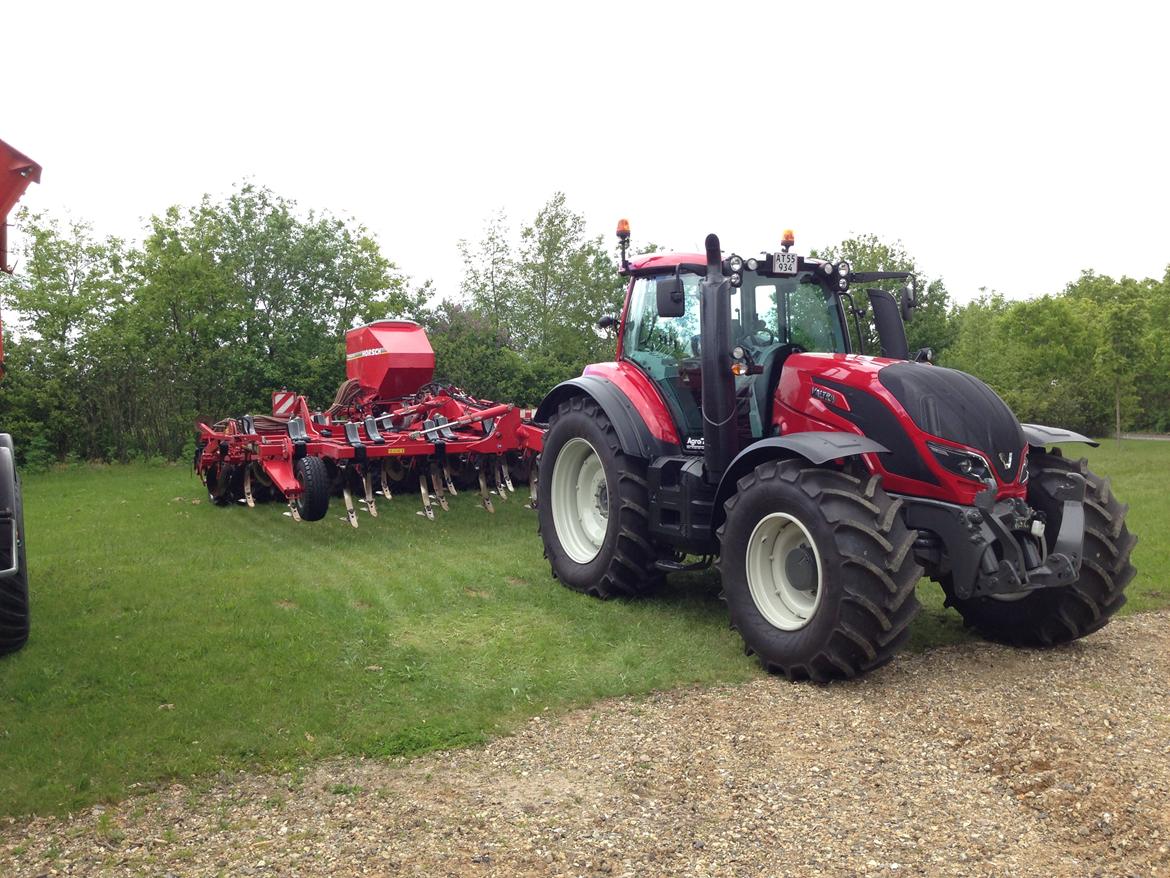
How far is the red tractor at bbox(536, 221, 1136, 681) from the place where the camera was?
4.52 m

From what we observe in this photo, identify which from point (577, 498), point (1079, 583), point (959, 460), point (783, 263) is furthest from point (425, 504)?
point (1079, 583)

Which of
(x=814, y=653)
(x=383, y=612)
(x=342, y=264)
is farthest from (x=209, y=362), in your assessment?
(x=814, y=653)

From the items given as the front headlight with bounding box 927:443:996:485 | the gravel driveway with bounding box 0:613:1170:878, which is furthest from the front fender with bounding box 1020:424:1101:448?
the gravel driveway with bounding box 0:613:1170:878

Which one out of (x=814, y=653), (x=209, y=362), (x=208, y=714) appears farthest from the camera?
(x=209, y=362)

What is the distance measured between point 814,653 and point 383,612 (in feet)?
8.87

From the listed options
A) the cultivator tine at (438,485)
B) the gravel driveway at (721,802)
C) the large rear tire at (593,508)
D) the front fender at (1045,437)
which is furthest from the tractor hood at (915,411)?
the cultivator tine at (438,485)

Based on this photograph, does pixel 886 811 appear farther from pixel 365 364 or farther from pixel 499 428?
pixel 365 364

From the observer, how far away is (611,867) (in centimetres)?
302

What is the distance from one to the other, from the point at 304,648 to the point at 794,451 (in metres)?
2.73

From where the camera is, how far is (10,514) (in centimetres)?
416

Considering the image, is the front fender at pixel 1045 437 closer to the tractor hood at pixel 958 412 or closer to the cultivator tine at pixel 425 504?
the tractor hood at pixel 958 412

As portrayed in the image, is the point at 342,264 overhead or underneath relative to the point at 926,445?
overhead

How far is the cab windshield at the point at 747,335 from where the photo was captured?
566 centimetres

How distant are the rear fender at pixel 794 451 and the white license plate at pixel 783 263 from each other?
42.2 inches
